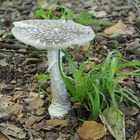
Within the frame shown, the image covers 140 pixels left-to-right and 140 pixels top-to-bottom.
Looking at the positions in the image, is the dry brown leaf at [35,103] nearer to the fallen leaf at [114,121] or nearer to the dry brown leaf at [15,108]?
the dry brown leaf at [15,108]

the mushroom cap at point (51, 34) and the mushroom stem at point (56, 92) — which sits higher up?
the mushroom cap at point (51, 34)

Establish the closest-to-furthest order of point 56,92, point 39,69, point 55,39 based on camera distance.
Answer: point 55,39, point 56,92, point 39,69

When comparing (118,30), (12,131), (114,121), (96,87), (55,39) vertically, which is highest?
(55,39)

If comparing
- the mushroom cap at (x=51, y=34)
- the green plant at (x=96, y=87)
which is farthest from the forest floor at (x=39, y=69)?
the mushroom cap at (x=51, y=34)

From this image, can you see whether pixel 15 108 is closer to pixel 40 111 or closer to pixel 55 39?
pixel 40 111

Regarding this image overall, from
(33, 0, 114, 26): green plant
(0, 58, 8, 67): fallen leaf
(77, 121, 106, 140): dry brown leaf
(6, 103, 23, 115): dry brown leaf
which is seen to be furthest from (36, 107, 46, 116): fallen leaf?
(33, 0, 114, 26): green plant

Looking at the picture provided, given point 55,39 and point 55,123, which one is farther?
point 55,123

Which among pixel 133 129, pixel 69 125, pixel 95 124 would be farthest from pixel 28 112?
pixel 133 129

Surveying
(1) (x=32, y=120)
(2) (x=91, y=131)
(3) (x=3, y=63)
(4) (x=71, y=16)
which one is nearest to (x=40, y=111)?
(1) (x=32, y=120)
